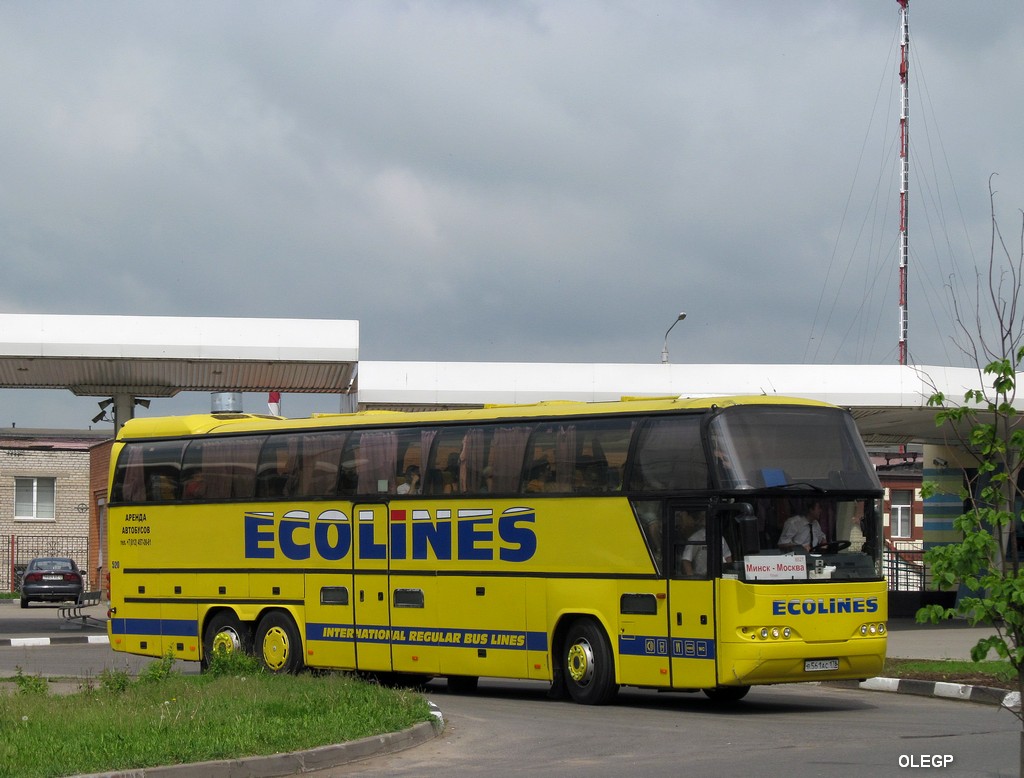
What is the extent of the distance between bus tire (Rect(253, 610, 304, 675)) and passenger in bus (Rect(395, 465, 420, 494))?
8.63 feet

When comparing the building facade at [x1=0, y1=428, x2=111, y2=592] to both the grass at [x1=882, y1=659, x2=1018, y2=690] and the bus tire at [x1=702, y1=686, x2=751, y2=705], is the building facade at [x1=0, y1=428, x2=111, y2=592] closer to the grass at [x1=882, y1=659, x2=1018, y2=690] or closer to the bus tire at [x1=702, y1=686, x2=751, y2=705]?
the grass at [x1=882, y1=659, x2=1018, y2=690]

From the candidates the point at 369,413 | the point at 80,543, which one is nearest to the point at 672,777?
the point at 369,413

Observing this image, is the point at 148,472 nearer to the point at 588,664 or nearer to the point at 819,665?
the point at 588,664

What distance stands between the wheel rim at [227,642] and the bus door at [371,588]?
1.93 m

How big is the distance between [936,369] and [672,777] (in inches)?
756

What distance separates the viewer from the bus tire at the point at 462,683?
19.7m

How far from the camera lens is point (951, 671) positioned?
19719mm

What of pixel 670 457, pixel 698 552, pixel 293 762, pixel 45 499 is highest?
pixel 45 499

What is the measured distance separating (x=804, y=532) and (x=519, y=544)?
3.37 metres

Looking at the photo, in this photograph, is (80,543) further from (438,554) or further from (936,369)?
(438,554)

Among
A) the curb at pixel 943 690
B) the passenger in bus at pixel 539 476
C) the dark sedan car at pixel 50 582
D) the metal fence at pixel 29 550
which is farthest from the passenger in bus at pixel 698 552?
the metal fence at pixel 29 550

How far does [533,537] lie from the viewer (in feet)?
57.0

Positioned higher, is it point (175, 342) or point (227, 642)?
point (175, 342)

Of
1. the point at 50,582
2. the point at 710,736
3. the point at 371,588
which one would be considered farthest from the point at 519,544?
the point at 50,582
